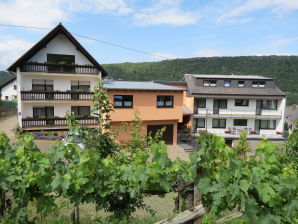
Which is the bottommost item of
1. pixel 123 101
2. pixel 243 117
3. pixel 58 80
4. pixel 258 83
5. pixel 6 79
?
pixel 243 117

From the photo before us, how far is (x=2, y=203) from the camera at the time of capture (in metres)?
3.60

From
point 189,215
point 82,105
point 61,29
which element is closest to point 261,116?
point 82,105

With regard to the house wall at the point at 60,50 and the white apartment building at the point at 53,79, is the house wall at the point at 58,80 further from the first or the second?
the house wall at the point at 60,50

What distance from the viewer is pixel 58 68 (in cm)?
1914

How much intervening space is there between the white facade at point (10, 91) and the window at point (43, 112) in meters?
29.0

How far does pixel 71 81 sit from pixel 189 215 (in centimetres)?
2032

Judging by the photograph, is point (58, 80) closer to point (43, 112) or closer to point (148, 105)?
point (43, 112)

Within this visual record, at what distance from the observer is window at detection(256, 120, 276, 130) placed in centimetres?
2598

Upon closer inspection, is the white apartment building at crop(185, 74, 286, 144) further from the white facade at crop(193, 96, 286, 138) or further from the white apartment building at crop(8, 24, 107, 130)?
the white apartment building at crop(8, 24, 107, 130)

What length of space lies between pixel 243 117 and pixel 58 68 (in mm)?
21549

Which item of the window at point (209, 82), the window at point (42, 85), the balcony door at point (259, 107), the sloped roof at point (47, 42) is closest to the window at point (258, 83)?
the balcony door at point (259, 107)

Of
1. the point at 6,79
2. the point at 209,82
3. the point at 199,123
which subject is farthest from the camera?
the point at 6,79

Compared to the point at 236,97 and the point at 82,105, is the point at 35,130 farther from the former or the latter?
the point at 236,97

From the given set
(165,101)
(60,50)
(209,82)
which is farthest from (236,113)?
(60,50)
